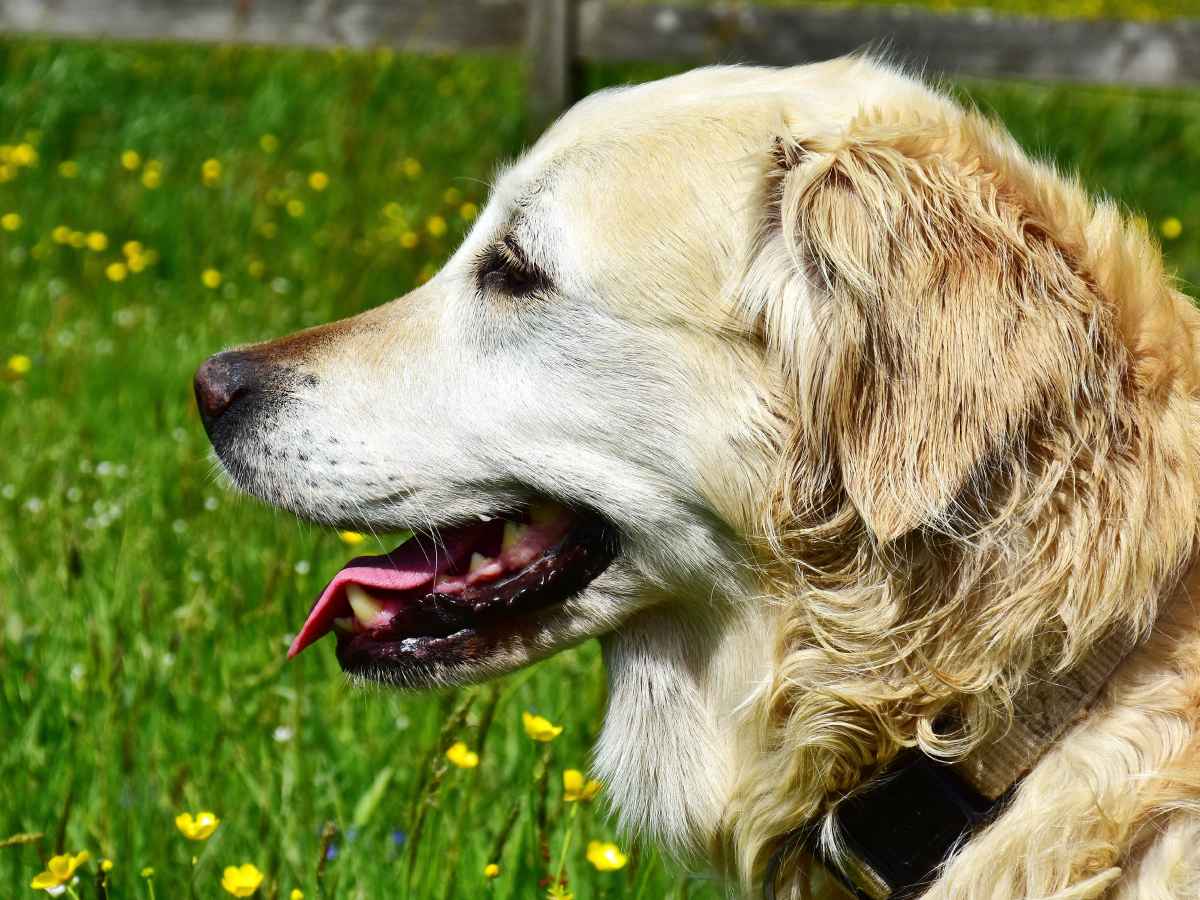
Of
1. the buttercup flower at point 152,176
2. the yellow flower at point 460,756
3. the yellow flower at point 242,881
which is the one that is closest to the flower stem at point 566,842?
the yellow flower at point 460,756

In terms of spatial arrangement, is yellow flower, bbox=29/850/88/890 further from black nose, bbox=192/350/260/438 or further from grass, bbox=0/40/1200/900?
black nose, bbox=192/350/260/438

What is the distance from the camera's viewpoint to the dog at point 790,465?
64.4 inches

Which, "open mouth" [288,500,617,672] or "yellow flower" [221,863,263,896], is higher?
"open mouth" [288,500,617,672]

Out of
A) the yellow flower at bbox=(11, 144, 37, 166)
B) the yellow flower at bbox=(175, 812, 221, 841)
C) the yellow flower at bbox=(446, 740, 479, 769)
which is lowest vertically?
the yellow flower at bbox=(11, 144, 37, 166)

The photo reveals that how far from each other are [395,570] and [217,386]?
493mm

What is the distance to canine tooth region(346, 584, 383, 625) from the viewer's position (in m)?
2.17

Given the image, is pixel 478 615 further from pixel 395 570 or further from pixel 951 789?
pixel 951 789

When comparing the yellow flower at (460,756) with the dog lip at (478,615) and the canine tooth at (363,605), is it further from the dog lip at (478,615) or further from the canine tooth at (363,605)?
the canine tooth at (363,605)

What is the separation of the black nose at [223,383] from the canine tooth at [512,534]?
546 millimetres

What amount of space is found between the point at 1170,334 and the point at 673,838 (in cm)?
116

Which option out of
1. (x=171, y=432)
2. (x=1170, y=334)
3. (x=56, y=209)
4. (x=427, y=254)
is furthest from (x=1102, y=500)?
(x=56, y=209)

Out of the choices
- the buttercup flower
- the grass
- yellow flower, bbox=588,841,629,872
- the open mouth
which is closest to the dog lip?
the open mouth

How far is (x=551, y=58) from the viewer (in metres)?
6.11

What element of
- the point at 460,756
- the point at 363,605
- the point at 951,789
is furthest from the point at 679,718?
the point at 363,605
